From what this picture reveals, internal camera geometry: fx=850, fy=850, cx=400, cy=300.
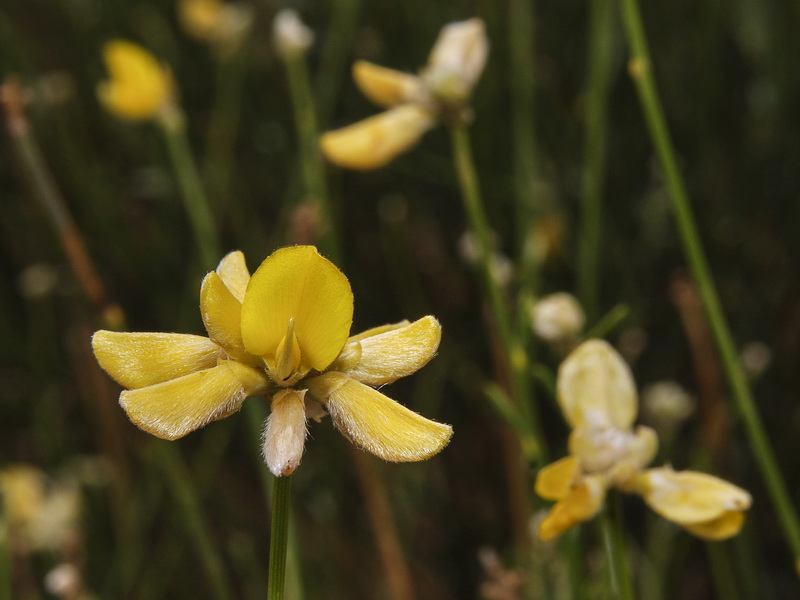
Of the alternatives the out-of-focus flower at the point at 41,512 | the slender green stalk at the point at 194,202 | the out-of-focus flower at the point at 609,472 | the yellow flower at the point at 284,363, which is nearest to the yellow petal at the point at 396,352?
the yellow flower at the point at 284,363

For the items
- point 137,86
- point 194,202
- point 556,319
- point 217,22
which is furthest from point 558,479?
point 217,22

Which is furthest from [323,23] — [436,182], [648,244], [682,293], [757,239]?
[682,293]

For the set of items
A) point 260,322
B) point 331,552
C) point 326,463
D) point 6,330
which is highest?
point 6,330

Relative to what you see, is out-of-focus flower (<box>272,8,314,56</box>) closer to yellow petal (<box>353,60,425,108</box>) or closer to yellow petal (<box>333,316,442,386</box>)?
yellow petal (<box>353,60,425,108</box>)

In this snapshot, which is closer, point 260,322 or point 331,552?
point 260,322

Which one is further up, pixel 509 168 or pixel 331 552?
pixel 509 168

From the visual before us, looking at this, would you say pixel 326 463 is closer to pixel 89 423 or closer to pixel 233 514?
pixel 233 514

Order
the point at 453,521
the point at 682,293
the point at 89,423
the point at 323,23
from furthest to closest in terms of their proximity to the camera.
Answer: the point at 323,23 < the point at 89,423 < the point at 453,521 < the point at 682,293
